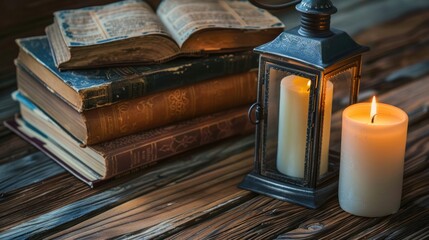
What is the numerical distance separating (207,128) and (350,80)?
0.89 ft

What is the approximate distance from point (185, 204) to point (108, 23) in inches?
13.5

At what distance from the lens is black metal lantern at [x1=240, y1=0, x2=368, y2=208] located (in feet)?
3.43

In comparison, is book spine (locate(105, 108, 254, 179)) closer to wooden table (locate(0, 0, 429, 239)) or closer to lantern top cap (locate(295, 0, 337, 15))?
wooden table (locate(0, 0, 429, 239))

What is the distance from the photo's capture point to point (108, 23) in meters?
1.26

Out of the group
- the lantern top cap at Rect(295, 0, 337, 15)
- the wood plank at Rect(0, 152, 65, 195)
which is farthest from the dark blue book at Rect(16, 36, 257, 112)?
the lantern top cap at Rect(295, 0, 337, 15)

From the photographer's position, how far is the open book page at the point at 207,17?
1.25 metres

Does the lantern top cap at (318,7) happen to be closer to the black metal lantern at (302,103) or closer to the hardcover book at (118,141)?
the black metal lantern at (302,103)

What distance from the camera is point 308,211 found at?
1101mm

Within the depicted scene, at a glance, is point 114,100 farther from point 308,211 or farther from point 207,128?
point 308,211

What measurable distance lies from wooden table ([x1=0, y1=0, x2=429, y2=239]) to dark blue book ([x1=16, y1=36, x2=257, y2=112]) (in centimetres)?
13

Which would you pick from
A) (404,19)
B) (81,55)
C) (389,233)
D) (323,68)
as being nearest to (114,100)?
(81,55)

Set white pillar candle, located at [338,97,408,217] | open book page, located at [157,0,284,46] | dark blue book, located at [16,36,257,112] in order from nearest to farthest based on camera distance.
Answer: white pillar candle, located at [338,97,408,217] < dark blue book, located at [16,36,257,112] < open book page, located at [157,0,284,46]

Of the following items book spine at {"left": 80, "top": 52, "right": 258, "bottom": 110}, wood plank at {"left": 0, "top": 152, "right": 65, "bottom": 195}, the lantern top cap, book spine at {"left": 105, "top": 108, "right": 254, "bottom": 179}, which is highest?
the lantern top cap

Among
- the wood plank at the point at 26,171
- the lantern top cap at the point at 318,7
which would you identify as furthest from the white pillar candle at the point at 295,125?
the wood plank at the point at 26,171
